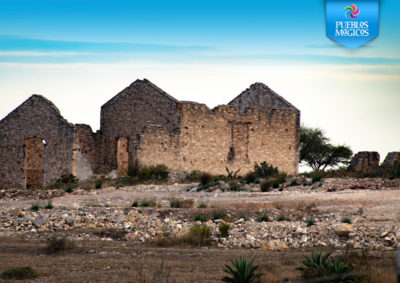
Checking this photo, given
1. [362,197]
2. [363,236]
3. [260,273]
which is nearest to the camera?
[260,273]

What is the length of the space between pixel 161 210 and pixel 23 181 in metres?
16.7

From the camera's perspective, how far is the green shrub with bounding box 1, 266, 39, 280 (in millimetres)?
12195

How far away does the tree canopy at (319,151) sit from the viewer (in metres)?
47.0

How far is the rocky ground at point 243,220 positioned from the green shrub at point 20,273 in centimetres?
362

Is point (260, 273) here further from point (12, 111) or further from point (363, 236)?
point (12, 111)

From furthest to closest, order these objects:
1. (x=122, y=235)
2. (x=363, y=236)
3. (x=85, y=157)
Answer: (x=85, y=157)
(x=122, y=235)
(x=363, y=236)

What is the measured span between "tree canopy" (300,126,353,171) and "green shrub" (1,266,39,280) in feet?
118

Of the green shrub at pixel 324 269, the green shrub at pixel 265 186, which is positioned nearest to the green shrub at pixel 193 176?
the green shrub at pixel 265 186

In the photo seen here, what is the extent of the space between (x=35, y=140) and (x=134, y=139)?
185 inches

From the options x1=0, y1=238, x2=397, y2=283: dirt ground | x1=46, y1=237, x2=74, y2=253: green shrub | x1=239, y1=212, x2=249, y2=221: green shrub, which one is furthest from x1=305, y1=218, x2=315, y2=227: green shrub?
x1=46, y1=237, x2=74, y2=253: green shrub

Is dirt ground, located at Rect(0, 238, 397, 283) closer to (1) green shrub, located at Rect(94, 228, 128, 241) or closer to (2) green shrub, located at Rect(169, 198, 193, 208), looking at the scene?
(1) green shrub, located at Rect(94, 228, 128, 241)

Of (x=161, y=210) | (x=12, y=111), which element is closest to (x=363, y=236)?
(x=161, y=210)

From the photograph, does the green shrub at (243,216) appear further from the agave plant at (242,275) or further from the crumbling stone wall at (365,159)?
the crumbling stone wall at (365,159)

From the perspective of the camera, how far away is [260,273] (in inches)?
469
